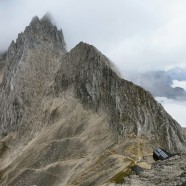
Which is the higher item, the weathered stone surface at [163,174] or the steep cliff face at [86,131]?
the steep cliff face at [86,131]

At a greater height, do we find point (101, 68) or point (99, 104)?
point (101, 68)

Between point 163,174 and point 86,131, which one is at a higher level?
point 86,131

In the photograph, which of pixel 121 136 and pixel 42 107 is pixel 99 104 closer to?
pixel 121 136

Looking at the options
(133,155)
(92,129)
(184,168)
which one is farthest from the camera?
(92,129)

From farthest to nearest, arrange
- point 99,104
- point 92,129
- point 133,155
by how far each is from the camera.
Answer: point 99,104
point 92,129
point 133,155

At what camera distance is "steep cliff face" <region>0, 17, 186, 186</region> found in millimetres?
131125

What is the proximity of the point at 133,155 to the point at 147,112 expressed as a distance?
77.4ft

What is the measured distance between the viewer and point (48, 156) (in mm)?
156250

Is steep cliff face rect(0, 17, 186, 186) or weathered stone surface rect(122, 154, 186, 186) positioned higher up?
steep cliff face rect(0, 17, 186, 186)

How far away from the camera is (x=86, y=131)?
15475 cm

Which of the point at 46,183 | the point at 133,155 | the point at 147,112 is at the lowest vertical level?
the point at 46,183

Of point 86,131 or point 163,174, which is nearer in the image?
point 163,174

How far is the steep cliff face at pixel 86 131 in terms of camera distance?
131 m

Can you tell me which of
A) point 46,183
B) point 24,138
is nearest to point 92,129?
point 46,183
